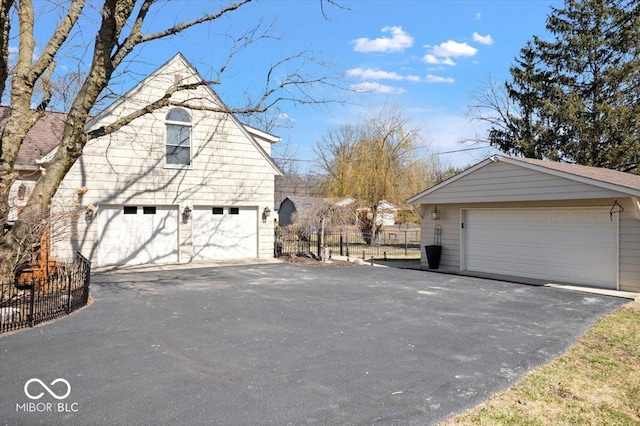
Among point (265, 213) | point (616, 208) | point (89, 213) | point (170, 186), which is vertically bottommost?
point (89, 213)

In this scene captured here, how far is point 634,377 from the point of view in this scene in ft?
14.9

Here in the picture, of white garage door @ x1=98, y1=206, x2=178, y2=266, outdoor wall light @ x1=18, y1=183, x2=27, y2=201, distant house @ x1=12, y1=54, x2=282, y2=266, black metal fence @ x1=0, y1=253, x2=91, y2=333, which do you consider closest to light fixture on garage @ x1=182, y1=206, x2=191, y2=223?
distant house @ x1=12, y1=54, x2=282, y2=266

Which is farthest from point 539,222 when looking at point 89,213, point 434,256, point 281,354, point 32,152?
point 32,152

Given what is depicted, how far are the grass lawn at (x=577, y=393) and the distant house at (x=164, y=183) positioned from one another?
10528 mm

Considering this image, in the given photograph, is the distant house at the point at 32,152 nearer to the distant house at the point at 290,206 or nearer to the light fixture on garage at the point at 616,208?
the light fixture on garage at the point at 616,208

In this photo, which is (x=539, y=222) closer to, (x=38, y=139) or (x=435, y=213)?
(x=435, y=213)

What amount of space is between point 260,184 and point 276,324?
32.4 feet

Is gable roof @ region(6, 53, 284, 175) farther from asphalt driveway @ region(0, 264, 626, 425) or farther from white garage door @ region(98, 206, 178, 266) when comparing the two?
asphalt driveway @ region(0, 264, 626, 425)

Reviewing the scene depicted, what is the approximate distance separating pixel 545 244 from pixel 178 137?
12.1m

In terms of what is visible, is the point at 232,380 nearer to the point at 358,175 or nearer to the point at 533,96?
the point at 358,175

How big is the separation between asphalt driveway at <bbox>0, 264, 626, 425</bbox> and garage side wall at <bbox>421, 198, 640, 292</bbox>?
1.22m

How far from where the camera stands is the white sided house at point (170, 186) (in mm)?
12812

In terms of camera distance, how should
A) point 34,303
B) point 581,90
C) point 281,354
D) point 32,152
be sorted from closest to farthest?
point 281,354, point 34,303, point 32,152, point 581,90

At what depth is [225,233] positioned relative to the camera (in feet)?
50.0
